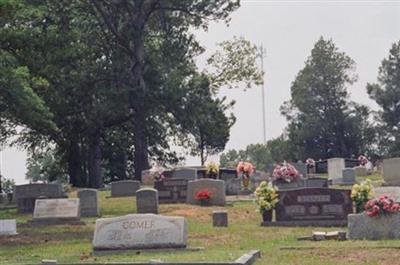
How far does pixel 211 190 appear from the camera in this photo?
94.0 feet

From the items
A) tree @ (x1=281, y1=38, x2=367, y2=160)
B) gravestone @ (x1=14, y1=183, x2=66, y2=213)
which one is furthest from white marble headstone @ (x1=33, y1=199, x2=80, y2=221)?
tree @ (x1=281, y1=38, x2=367, y2=160)

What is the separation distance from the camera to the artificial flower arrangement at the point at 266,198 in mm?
21734

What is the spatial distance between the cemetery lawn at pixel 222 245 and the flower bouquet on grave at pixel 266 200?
0.46 m

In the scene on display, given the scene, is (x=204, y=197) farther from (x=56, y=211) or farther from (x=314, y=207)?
(x=314, y=207)

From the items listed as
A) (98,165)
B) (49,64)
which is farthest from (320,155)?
(49,64)

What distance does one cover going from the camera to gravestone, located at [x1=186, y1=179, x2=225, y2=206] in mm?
28359

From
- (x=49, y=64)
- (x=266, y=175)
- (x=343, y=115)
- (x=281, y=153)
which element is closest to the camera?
(x=49, y=64)

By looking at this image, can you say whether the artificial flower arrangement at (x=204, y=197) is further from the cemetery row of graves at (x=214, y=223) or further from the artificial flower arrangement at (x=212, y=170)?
the artificial flower arrangement at (x=212, y=170)

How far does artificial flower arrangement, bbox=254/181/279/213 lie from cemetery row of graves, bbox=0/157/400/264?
3 cm

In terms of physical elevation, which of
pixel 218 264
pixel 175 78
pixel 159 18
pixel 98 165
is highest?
pixel 159 18

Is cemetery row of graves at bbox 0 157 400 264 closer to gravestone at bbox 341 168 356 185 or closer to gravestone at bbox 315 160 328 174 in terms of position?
gravestone at bbox 341 168 356 185

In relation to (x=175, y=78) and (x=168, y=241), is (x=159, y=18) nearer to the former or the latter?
(x=175, y=78)

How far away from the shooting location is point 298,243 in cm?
1608

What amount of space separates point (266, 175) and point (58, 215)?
1840 centimetres
